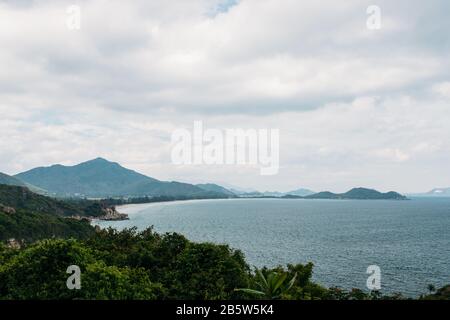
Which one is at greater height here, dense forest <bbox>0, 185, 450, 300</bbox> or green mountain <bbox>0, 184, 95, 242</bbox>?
dense forest <bbox>0, 185, 450, 300</bbox>

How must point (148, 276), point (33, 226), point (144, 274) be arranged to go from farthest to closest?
point (33, 226), point (148, 276), point (144, 274)

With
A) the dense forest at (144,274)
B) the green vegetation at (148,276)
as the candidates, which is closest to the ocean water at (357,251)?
the dense forest at (144,274)

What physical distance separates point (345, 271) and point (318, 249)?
26889mm

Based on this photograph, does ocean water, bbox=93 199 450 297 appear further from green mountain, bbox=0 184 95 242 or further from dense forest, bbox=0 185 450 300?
green mountain, bbox=0 184 95 242

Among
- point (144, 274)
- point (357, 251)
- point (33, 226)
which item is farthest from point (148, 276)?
point (33, 226)

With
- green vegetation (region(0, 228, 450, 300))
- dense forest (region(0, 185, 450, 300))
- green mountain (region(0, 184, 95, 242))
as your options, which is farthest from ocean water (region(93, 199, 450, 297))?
green vegetation (region(0, 228, 450, 300))

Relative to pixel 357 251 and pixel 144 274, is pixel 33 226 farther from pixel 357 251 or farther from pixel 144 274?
pixel 144 274

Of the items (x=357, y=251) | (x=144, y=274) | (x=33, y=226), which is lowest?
(x=357, y=251)

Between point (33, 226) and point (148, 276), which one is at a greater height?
point (148, 276)

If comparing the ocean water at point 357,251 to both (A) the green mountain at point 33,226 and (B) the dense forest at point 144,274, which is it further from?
(A) the green mountain at point 33,226

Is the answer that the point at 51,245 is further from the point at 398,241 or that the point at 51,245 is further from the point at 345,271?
the point at 398,241

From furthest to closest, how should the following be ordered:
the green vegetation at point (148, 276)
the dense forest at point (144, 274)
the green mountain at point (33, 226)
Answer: the green mountain at point (33, 226) → the dense forest at point (144, 274) → the green vegetation at point (148, 276)
